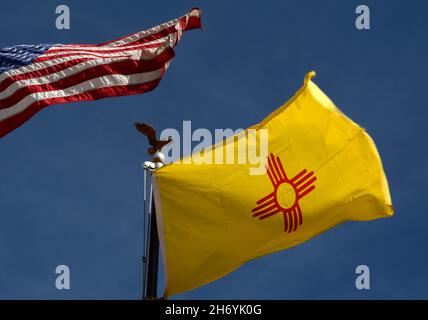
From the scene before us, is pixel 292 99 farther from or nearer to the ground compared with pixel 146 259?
farther from the ground

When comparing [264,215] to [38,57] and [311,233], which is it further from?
[38,57]

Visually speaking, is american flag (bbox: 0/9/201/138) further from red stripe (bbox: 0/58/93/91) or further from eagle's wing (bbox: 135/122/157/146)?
eagle's wing (bbox: 135/122/157/146)

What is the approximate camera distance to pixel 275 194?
23328 millimetres

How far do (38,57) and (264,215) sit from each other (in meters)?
Result: 5.82

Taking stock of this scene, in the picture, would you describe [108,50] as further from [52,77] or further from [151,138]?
[151,138]

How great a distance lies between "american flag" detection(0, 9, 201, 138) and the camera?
22984 mm

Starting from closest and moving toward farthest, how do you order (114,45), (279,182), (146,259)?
(146,259) → (279,182) → (114,45)

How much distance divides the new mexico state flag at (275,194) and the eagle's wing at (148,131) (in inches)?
25.0

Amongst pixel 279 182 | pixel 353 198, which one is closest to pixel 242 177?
pixel 279 182

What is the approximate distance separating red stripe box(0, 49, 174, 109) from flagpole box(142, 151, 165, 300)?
2.24m

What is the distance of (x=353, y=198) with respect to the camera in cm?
2348

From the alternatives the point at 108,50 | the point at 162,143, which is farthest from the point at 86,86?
the point at 162,143

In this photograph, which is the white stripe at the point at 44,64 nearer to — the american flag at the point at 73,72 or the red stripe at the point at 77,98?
the american flag at the point at 73,72

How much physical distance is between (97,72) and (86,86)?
43 cm
